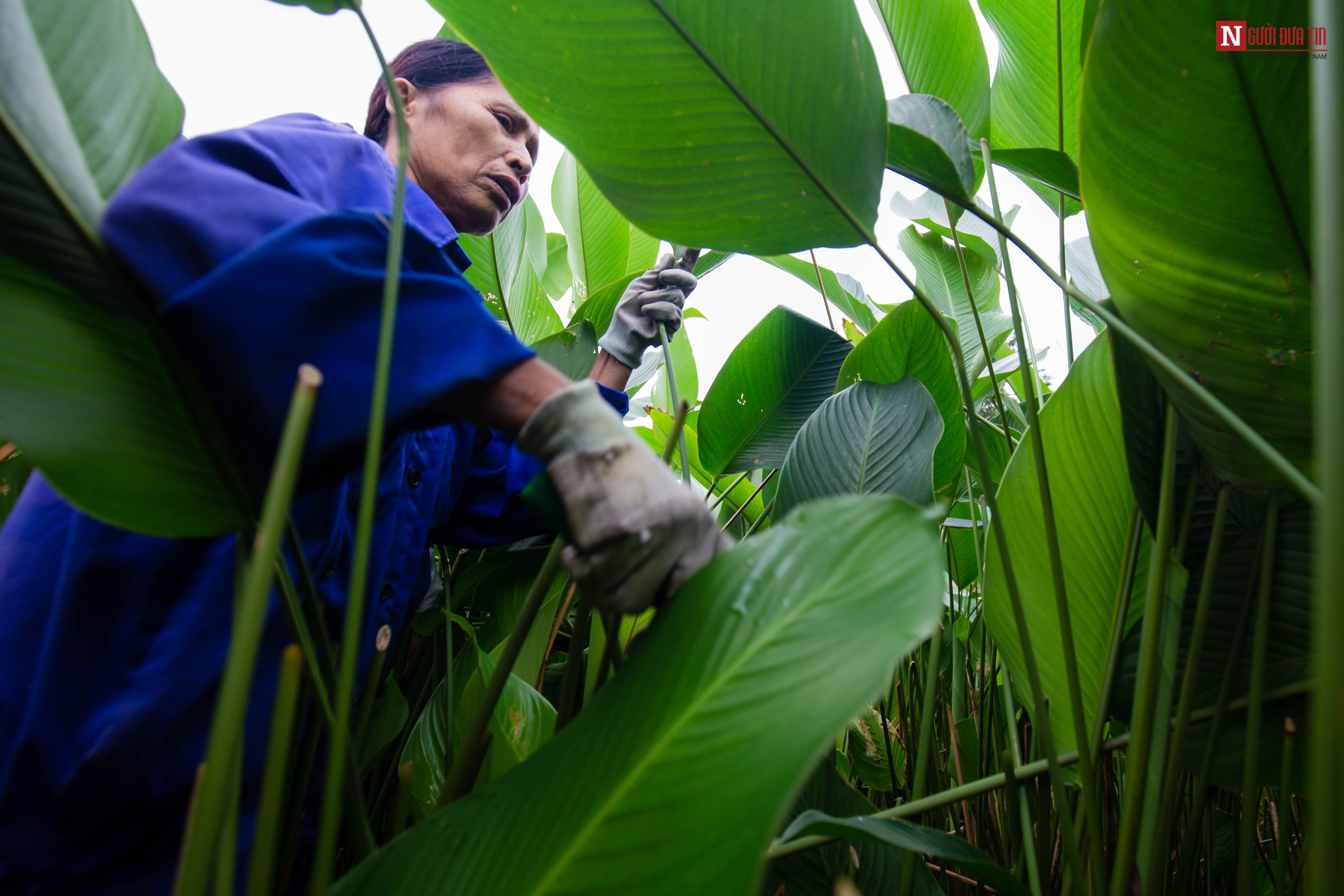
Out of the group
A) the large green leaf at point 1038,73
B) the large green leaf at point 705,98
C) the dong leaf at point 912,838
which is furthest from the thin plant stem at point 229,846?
the large green leaf at point 1038,73

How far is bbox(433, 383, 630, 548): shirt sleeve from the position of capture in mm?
728

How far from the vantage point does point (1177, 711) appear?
357mm

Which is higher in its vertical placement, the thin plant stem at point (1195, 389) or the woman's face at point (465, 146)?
the woman's face at point (465, 146)

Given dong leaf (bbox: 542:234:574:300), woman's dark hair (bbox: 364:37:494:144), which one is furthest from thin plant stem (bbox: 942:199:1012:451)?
dong leaf (bbox: 542:234:574:300)

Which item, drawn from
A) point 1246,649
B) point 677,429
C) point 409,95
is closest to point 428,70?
point 409,95

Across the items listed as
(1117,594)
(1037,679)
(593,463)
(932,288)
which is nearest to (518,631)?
(593,463)

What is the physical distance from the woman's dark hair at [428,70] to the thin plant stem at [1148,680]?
84cm

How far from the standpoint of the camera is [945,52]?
0.58 metres

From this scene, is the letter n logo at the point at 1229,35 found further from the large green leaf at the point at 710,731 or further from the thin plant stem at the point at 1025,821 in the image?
the thin plant stem at the point at 1025,821

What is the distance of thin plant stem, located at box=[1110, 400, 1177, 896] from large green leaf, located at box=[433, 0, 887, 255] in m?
0.21

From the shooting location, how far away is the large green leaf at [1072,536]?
44cm

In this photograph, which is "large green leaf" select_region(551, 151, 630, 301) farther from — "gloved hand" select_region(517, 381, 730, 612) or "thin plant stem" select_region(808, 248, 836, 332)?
"gloved hand" select_region(517, 381, 730, 612)

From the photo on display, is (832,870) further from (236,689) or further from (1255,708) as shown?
(236,689)

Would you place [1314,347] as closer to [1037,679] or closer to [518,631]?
[1037,679]
